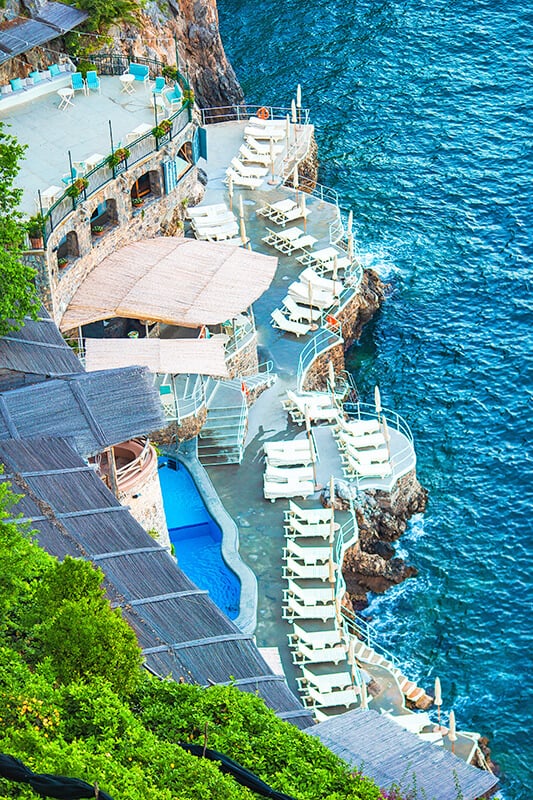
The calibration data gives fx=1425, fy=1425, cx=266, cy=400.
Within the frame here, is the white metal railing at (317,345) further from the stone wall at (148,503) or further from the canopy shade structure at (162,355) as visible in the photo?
the stone wall at (148,503)

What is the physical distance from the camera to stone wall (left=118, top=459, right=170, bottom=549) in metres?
53.2

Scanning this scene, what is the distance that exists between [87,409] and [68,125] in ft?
81.3

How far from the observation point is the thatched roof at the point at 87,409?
163ft

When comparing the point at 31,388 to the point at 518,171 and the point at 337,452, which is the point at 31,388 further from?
the point at 518,171

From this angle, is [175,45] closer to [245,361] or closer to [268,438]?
[245,361]

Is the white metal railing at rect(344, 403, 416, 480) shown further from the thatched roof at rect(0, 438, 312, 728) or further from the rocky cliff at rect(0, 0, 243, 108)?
the rocky cliff at rect(0, 0, 243, 108)

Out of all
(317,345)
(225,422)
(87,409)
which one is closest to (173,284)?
(225,422)

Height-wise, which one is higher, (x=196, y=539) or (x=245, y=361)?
(x=245, y=361)

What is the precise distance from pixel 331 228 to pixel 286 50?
88.7ft

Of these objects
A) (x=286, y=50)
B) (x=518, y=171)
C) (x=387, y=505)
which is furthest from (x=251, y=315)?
(x=286, y=50)

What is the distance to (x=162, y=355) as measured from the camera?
2418 inches

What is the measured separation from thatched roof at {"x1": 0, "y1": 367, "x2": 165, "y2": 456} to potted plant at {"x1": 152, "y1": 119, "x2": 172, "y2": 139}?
65.9ft

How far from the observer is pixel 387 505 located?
211 feet

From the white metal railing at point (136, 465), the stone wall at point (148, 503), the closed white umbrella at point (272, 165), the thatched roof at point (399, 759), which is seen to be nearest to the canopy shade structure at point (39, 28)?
the closed white umbrella at point (272, 165)
